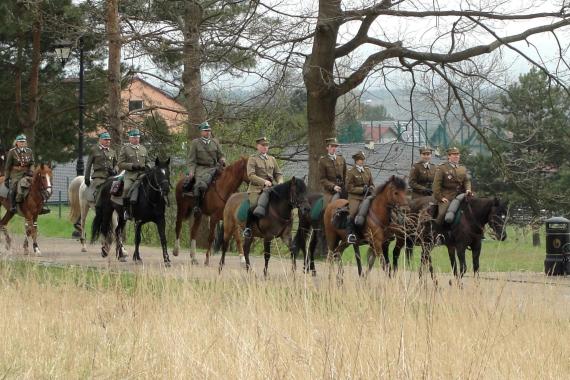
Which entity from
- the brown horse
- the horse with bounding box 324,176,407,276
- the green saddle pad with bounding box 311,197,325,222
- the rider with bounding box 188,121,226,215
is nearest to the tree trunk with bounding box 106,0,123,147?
the brown horse

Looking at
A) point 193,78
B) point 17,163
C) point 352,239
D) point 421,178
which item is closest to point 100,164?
point 17,163

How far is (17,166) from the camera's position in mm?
24656

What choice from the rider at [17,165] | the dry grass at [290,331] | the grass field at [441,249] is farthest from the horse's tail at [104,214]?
the dry grass at [290,331]

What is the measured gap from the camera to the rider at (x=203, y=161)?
2266cm

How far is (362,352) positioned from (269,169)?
10926 mm

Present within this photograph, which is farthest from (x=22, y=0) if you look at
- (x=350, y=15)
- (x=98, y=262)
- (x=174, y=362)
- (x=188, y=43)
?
(x=174, y=362)

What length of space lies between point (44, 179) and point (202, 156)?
3475 millimetres

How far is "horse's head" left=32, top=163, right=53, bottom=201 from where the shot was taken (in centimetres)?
2395

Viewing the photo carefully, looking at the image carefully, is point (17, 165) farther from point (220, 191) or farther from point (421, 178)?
point (421, 178)

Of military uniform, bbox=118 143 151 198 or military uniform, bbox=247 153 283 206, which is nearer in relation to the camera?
military uniform, bbox=247 153 283 206

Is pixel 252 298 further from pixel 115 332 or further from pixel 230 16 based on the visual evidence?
pixel 230 16

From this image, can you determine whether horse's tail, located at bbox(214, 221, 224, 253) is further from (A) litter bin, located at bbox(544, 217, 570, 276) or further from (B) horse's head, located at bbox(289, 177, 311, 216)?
(A) litter bin, located at bbox(544, 217, 570, 276)

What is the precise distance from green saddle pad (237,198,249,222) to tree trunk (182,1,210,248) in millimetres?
8750

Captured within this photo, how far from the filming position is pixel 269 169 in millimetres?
19938
